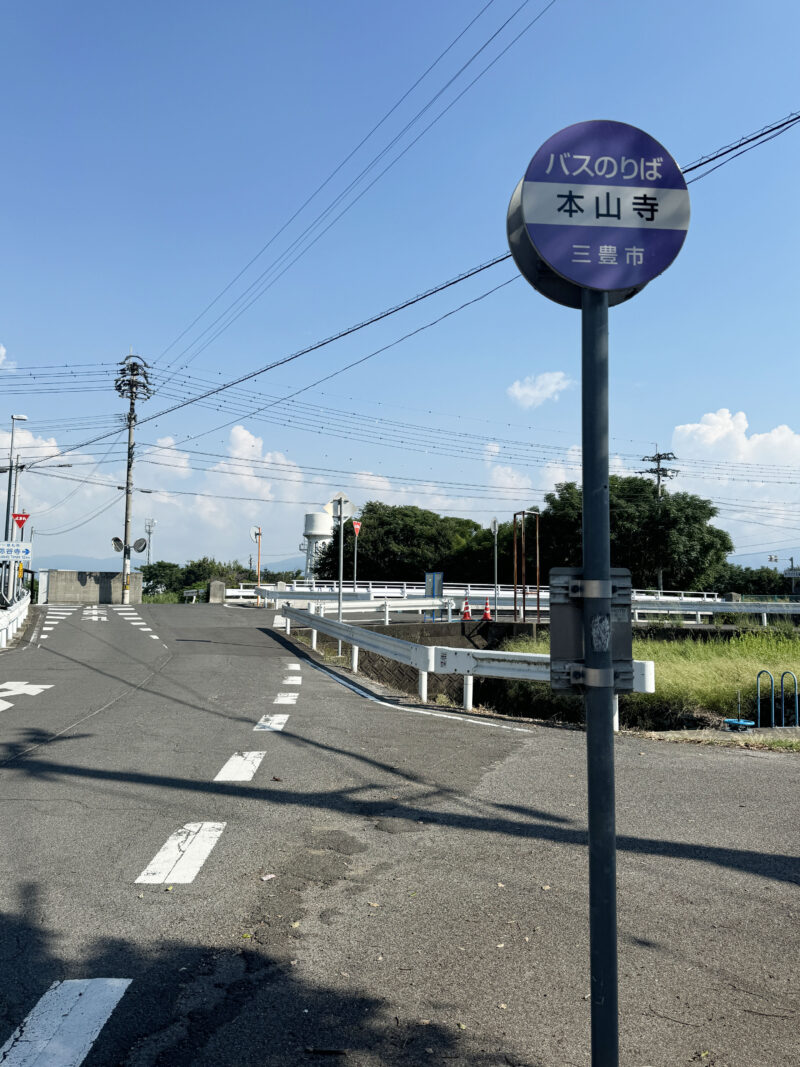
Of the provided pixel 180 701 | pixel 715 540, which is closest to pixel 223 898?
pixel 180 701

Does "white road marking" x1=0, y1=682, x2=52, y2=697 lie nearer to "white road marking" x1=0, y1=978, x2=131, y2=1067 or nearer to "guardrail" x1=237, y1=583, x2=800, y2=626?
"white road marking" x1=0, y1=978, x2=131, y2=1067

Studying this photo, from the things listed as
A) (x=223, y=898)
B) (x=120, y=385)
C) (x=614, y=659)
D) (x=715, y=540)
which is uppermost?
(x=120, y=385)

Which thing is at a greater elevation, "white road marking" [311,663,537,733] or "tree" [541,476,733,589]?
"tree" [541,476,733,589]

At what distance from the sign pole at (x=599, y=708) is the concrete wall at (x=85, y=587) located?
44.8 meters

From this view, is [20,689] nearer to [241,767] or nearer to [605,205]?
[241,767]

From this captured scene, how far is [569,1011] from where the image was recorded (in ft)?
11.1

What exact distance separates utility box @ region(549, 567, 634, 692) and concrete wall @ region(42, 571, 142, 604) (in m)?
44.8

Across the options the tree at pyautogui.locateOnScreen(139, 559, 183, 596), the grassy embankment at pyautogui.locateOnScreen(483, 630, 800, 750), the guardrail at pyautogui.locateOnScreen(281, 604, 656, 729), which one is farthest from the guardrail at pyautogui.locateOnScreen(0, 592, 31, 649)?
the tree at pyautogui.locateOnScreen(139, 559, 183, 596)

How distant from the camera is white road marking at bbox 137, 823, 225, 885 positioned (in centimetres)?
496

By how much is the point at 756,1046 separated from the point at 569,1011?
68 centimetres

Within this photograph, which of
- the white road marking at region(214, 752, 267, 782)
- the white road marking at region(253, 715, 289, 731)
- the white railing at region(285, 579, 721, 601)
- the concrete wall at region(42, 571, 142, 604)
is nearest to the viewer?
the white road marking at region(214, 752, 267, 782)

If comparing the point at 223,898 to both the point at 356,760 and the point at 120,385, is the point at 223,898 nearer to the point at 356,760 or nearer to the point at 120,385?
the point at 356,760

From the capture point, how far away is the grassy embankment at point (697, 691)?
13234 millimetres

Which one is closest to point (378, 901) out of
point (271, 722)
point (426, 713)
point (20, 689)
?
point (271, 722)
